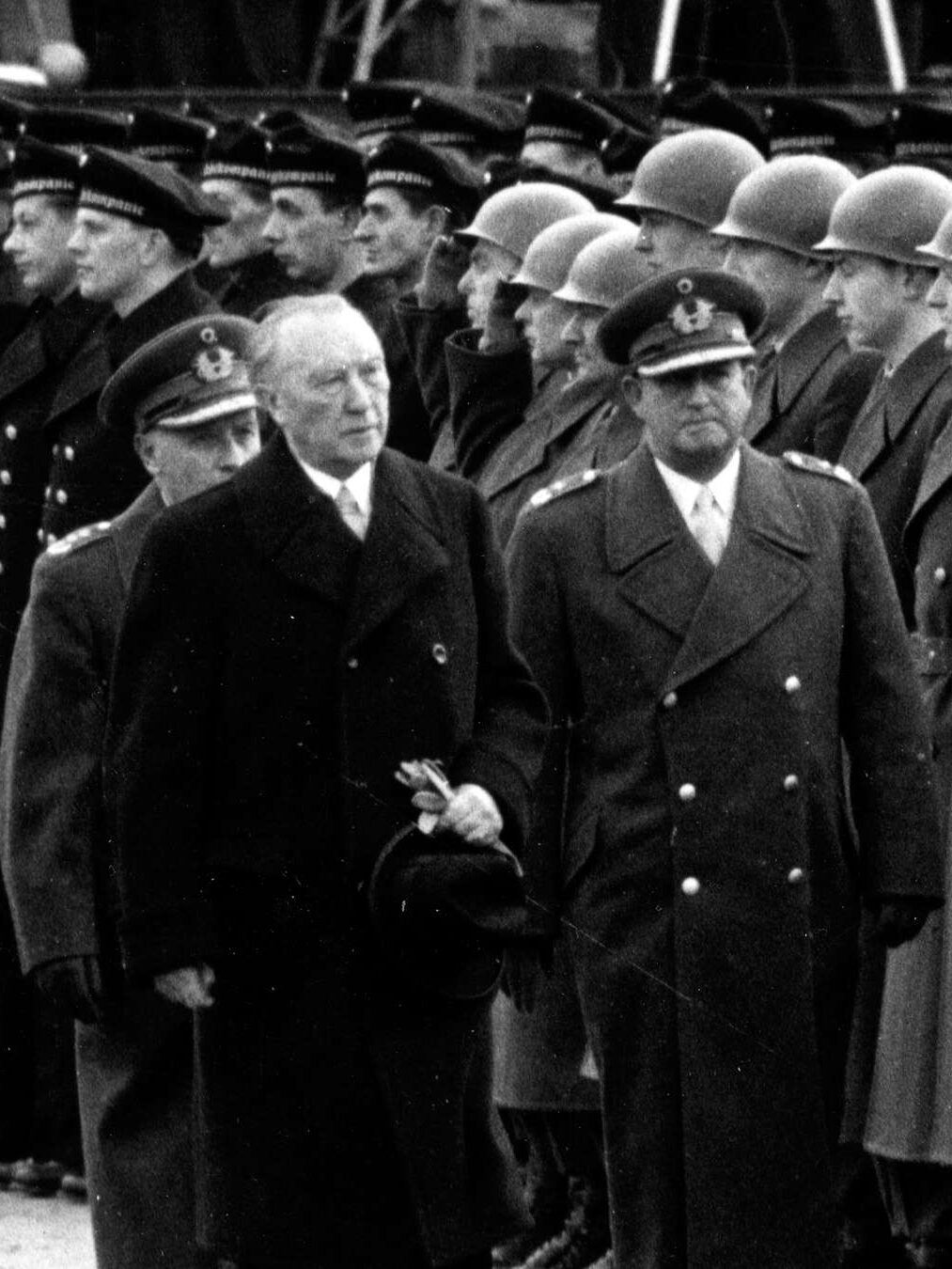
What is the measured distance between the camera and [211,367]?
7289 mm

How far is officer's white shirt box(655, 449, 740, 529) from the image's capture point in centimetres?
701

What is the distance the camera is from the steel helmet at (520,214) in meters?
8.99

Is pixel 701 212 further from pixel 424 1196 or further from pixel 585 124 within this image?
pixel 424 1196

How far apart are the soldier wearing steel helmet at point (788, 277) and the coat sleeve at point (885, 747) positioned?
1.14 meters

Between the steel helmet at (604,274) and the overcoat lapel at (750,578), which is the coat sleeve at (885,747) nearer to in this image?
the overcoat lapel at (750,578)

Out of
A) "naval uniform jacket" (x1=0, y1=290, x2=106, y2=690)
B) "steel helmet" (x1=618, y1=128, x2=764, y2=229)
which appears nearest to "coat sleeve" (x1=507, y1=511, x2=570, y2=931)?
"steel helmet" (x1=618, y1=128, x2=764, y2=229)

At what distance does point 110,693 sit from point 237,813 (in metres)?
0.31

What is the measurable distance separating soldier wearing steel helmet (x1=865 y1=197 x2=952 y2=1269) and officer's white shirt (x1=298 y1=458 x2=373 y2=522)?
1.39 metres

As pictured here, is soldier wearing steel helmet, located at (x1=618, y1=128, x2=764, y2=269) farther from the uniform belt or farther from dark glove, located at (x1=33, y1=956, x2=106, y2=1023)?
dark glove, located at (x1=33, y1=956, x2=106, y2=1023)

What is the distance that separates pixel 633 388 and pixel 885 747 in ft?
2.70

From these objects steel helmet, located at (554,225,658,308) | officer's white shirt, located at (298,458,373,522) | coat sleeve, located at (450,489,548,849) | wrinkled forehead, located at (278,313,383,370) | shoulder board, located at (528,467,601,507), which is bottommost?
coat sleeve, located at (450,489,548,849)

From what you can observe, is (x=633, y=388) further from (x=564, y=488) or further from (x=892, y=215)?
(x=892, y=215)

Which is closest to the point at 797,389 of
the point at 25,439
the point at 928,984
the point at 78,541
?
the point at 928,984

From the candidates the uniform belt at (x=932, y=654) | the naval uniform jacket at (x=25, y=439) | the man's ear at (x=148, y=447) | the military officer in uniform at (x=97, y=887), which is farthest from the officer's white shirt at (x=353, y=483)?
the naval uniform jacket at (x=25, y=439)
